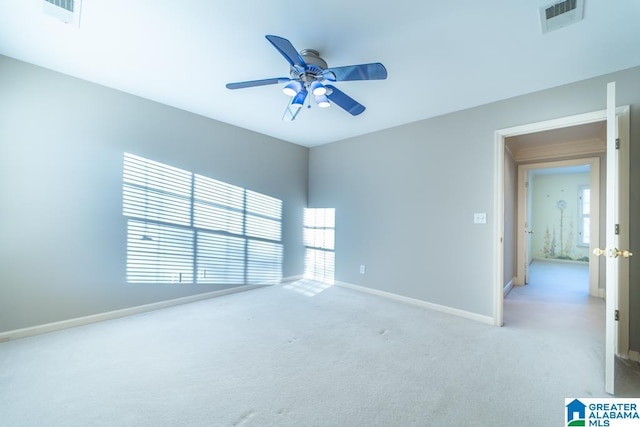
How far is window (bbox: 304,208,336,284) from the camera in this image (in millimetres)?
4660

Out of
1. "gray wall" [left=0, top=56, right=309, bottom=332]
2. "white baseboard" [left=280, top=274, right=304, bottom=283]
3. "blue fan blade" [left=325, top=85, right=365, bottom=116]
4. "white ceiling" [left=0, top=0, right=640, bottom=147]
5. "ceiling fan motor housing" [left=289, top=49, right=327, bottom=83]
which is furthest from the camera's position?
"white baseboard" [left=280, top=274, right=304, bottom=283]

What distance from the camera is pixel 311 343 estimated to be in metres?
2.40

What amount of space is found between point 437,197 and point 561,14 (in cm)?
205

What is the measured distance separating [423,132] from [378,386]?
10.1 ft

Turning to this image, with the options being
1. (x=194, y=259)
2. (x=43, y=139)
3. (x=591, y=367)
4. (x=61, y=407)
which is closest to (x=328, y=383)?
(x=61, y=407)

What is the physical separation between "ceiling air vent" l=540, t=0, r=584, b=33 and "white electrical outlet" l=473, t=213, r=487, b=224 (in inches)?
71.8

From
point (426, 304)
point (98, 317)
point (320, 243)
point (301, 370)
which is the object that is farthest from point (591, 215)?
point (98, 317)

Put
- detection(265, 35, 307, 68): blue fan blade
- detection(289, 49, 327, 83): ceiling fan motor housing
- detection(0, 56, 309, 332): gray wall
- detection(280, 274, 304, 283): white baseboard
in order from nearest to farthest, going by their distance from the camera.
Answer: detection(265, 35, 307, 68): blue fan blade < detection(289, 49, 327, 83): ceiling fan motor housing < detection(0, 56, 309, 332): gray wall < detection(280, 274, 304, 283): white baseboard

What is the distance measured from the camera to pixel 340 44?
78.5 inches

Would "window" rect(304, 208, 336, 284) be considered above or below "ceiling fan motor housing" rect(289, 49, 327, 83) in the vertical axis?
below

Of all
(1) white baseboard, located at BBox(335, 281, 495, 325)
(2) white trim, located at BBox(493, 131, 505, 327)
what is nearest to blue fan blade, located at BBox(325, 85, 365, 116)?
(2) white trim, located at BBox(493, 131, 505, 327)

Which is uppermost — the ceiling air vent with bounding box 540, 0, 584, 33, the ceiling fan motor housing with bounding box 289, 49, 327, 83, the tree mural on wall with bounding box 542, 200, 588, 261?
the ceiling air vent with bounding box 540, 0, 584, 33

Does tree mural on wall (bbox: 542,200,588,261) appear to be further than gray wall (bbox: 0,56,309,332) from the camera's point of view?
Yes

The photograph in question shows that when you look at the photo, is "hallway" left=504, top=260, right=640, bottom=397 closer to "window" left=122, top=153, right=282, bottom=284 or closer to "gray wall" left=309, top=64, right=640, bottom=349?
"gray wall" left=309, top=64, right=640, bottom=349
